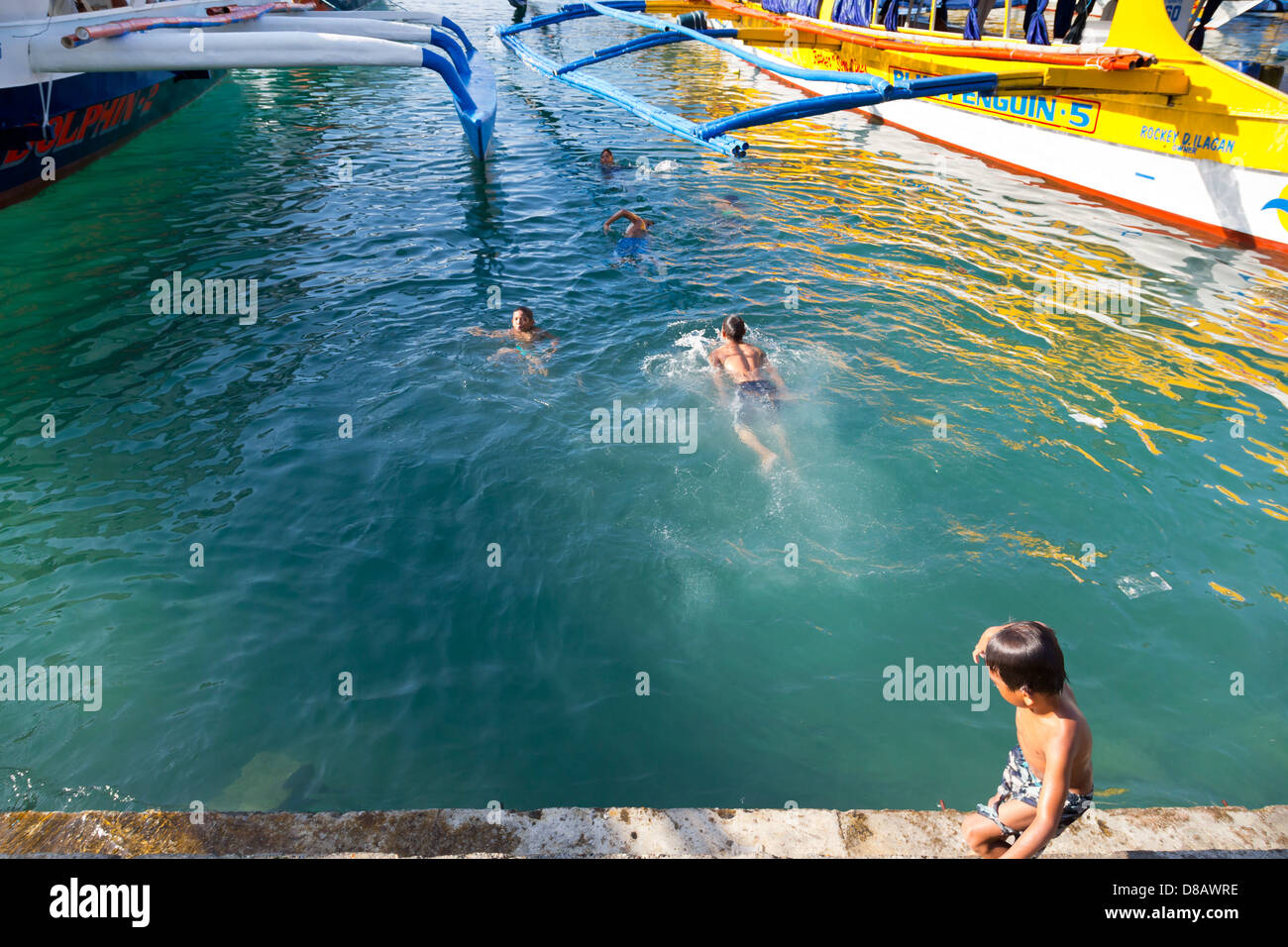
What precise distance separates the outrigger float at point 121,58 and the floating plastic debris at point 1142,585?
12982mm

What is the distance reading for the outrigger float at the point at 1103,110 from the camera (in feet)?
36.1

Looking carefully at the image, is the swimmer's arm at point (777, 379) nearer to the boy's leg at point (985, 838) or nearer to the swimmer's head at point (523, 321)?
the swimmer's head at point (523, 321)

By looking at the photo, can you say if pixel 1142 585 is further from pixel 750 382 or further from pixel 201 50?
pixel 201 50

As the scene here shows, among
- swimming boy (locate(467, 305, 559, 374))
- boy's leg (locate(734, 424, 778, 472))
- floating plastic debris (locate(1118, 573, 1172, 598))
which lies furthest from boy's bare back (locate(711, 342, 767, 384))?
floating plastic debris (locate(1118, 573, 1172, 598))

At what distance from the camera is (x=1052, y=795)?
10.3ft

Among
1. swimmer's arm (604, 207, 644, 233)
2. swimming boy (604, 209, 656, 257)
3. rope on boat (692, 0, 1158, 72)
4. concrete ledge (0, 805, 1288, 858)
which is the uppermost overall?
rope on boat (692, 0, 1158, 72)

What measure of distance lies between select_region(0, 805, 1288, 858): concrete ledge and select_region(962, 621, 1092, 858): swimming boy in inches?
9.9

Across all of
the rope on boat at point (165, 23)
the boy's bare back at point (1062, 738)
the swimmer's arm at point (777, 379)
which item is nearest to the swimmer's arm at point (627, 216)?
the swimmer's arm at point (777, 379)

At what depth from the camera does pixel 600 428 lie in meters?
7.77

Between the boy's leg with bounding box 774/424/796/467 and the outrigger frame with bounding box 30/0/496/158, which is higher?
the outrigger frame with bounding box 30/0/496/158

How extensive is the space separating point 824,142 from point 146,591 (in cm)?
1780

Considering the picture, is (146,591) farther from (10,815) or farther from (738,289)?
(738,289)

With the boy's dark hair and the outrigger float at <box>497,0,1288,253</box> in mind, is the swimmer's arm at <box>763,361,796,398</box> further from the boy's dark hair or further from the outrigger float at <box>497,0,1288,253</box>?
the boy's dark hair

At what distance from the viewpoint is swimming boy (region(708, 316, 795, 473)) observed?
7.55m
